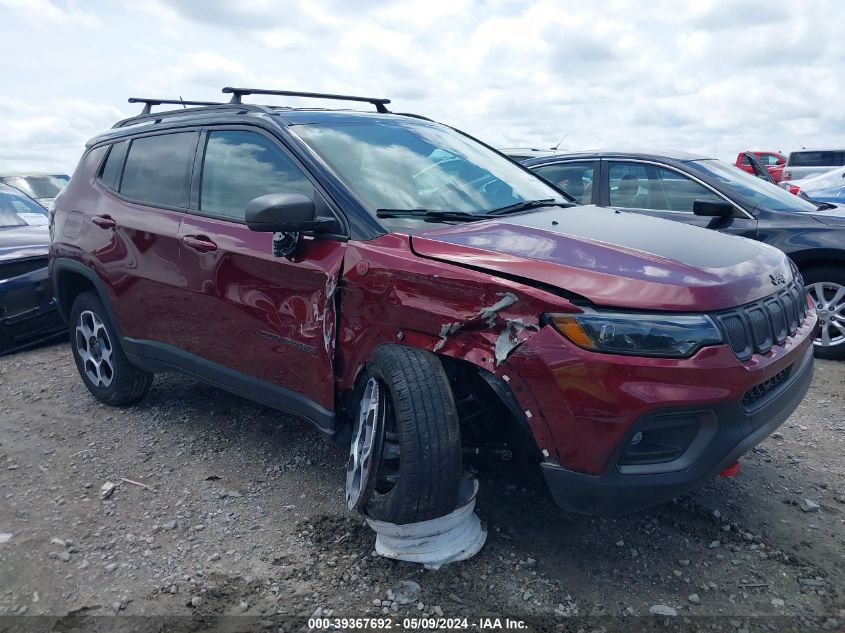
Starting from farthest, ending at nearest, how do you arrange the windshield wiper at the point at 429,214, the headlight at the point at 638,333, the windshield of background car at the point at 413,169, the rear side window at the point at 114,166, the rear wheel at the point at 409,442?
the rear side window at the point at 114,166 → the windshield of background car at the point at 413,169 → the windshield wiper at the point at 429,214 → the rear wheel at the point at 409,442 → the headlight at the point at 638,333

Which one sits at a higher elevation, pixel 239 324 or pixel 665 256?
pixel 665 256

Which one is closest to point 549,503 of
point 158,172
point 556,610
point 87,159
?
point 556,610

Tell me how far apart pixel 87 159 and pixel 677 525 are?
4.23m

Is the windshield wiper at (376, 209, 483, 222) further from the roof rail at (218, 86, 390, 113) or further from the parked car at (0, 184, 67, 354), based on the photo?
the parked car at (0, 184, 67, 354)

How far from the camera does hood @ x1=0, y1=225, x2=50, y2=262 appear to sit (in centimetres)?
614

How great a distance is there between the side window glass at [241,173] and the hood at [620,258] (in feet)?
2.77

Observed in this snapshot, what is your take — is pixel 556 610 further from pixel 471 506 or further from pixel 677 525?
pixel 677 525

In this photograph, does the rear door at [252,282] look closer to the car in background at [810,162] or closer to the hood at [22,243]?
the hood at [22,243]

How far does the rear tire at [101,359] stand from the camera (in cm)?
447

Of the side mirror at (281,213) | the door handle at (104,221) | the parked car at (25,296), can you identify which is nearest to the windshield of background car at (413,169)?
the side mirror at (281,213)

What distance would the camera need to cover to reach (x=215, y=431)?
168 inches

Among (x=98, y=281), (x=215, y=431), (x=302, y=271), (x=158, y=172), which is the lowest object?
(x=215, y=431)

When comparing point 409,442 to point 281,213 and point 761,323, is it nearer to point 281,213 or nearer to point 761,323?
point 281,213

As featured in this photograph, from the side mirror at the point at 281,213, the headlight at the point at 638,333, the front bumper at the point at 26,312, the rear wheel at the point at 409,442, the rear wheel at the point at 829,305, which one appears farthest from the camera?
the front bumper at the point at 26,312
